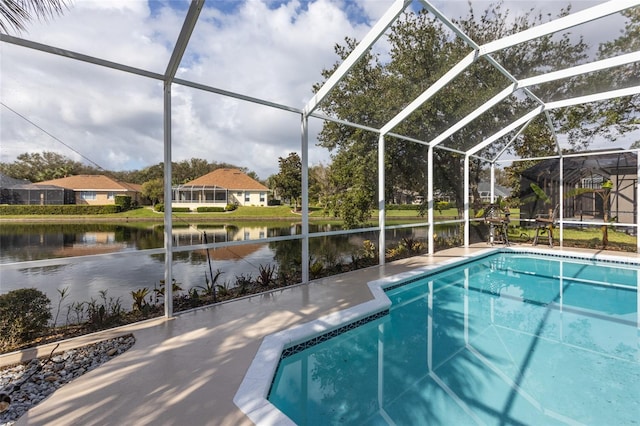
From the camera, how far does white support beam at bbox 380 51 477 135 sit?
19.1 ft

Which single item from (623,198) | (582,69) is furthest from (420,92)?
(623,198)

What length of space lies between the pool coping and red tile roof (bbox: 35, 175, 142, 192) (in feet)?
9.98

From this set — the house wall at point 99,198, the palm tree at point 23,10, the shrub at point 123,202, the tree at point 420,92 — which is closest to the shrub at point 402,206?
the tree at point 420,92

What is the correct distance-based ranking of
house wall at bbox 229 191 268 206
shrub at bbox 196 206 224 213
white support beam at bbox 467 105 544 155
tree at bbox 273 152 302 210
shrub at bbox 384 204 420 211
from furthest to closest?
1. tree at bbox 273 152 302 210
2. shrub at bbox 384 204 420 211
3. white support beam at bbox 467 105 544 155
4. house wall at bbox 229 191 268 206
5. shrub at bbox 196 206 224 213

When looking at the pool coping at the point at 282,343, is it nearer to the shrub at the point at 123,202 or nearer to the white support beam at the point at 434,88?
the shrub at the point at 123,202

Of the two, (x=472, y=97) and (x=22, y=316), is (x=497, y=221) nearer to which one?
(x=472, y=97)

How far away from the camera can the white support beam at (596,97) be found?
23.1 feet

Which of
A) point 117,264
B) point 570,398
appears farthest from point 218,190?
point 570,398

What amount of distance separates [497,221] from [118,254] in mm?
10979

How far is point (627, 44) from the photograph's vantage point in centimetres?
583

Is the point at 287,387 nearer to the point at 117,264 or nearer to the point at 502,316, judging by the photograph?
the point at 502,316

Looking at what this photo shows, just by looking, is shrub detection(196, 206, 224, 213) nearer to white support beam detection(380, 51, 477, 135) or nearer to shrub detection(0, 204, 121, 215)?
shrub detection(0, 204, 121, 215)

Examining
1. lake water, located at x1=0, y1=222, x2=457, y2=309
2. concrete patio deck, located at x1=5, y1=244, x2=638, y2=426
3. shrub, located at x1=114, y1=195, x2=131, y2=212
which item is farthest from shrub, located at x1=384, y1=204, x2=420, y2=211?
shrub, located at x1=114, y1=195, x2=131, y2=212

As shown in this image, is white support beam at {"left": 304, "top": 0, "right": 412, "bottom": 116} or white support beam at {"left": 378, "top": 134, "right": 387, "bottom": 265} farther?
white support beam at {"left": 378, "top": 134, "right": 387, "bottom": 265}
